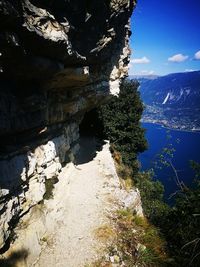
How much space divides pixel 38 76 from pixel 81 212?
774cm

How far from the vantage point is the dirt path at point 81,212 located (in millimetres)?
10828

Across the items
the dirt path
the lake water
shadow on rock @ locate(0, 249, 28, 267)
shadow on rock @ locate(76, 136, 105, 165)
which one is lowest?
the lake water

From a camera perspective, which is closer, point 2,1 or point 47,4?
point 2,1

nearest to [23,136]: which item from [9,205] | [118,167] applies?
[9,205]

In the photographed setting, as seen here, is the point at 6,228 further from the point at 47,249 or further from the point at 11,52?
the point at 11,52

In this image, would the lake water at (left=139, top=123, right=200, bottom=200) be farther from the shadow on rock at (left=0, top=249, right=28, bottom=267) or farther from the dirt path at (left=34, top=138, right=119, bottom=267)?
the shadow on rock at (left=0, top=249, right=28, bottom=267)

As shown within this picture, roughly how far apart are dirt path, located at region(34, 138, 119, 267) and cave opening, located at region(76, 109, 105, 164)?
747 mm

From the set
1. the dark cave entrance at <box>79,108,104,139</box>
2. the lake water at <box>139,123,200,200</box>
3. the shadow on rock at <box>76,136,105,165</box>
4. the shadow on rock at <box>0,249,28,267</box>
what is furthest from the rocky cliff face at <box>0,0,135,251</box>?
the lake water at <box>139,123,200,200</box>

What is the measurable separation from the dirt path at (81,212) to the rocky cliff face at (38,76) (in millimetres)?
1980

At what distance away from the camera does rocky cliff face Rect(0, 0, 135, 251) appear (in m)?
7.81

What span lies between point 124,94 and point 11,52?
2176 centimetres

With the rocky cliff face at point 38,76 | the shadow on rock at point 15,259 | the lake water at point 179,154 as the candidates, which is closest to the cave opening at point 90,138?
the rocky cliff face at point 38,76

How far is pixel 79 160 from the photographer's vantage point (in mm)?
20734

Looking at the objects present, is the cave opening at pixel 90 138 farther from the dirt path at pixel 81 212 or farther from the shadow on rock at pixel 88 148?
the dirt path at pixel 81 212
